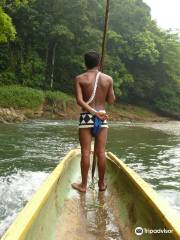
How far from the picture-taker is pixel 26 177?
8.23 metres

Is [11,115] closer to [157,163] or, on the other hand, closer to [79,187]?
[157,163]

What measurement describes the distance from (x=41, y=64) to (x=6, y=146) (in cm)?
2250

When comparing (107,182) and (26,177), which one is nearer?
(107,182)

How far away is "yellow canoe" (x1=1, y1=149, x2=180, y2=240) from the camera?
2.54 m

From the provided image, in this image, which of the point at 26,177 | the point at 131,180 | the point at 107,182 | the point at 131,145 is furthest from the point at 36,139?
the point at 131,180

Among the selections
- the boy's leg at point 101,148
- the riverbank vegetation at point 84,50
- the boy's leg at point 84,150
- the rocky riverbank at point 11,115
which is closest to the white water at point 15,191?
the boy's leg at point 84,150

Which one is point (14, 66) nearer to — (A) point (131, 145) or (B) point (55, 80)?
(B) point (55, 80)

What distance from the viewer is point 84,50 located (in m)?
36.5

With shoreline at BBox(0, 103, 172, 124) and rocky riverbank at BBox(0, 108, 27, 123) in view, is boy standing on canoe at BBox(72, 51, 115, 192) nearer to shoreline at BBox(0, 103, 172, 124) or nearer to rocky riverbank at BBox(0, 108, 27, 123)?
shoreline at BBox(0, 103, 172, 124)

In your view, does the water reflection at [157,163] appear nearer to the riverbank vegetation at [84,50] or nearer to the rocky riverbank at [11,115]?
the rocky riverbank at [11,115]

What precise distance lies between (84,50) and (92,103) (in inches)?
1287

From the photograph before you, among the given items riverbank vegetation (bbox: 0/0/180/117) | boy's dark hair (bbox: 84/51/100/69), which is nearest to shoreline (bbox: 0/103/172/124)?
riverbank vegetation (bbox: 0/0/180/117)

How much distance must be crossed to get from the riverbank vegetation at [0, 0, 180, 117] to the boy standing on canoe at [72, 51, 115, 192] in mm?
21815

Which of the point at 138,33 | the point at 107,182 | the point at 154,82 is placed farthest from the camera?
the point at 154,82
